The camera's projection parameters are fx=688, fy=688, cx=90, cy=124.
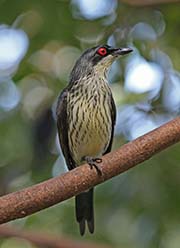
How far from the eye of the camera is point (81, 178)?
292 centimetres

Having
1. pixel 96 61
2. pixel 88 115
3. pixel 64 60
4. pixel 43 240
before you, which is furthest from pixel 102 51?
pixel 43 240

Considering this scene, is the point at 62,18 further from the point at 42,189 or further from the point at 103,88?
the point at 42,189

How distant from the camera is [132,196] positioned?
16.1ft

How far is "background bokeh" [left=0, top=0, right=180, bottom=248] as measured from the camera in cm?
484

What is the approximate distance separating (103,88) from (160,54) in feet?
2.68

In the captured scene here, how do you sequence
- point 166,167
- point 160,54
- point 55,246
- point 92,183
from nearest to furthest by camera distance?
point 92,183 < point 55,246 < point 166,167 < point 160,54

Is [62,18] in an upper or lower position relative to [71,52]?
upper

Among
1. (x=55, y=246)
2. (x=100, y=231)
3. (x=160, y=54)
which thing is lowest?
(x=100, y=231)

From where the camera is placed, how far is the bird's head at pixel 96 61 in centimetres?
464

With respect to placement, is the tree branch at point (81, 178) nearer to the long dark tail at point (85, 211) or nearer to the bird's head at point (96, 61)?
the long dark tail at point (85, 211)

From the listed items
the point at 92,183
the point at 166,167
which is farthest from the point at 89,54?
the point at 92,183

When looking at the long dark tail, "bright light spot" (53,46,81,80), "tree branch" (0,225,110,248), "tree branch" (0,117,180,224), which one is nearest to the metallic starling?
the long dark tail

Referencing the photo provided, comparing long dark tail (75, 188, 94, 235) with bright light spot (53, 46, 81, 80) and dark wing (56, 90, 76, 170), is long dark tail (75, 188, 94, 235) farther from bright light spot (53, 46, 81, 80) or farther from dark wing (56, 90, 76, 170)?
bright light spot (53, 46, 81, 80)

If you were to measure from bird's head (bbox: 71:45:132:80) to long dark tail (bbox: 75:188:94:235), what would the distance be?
84 cm
